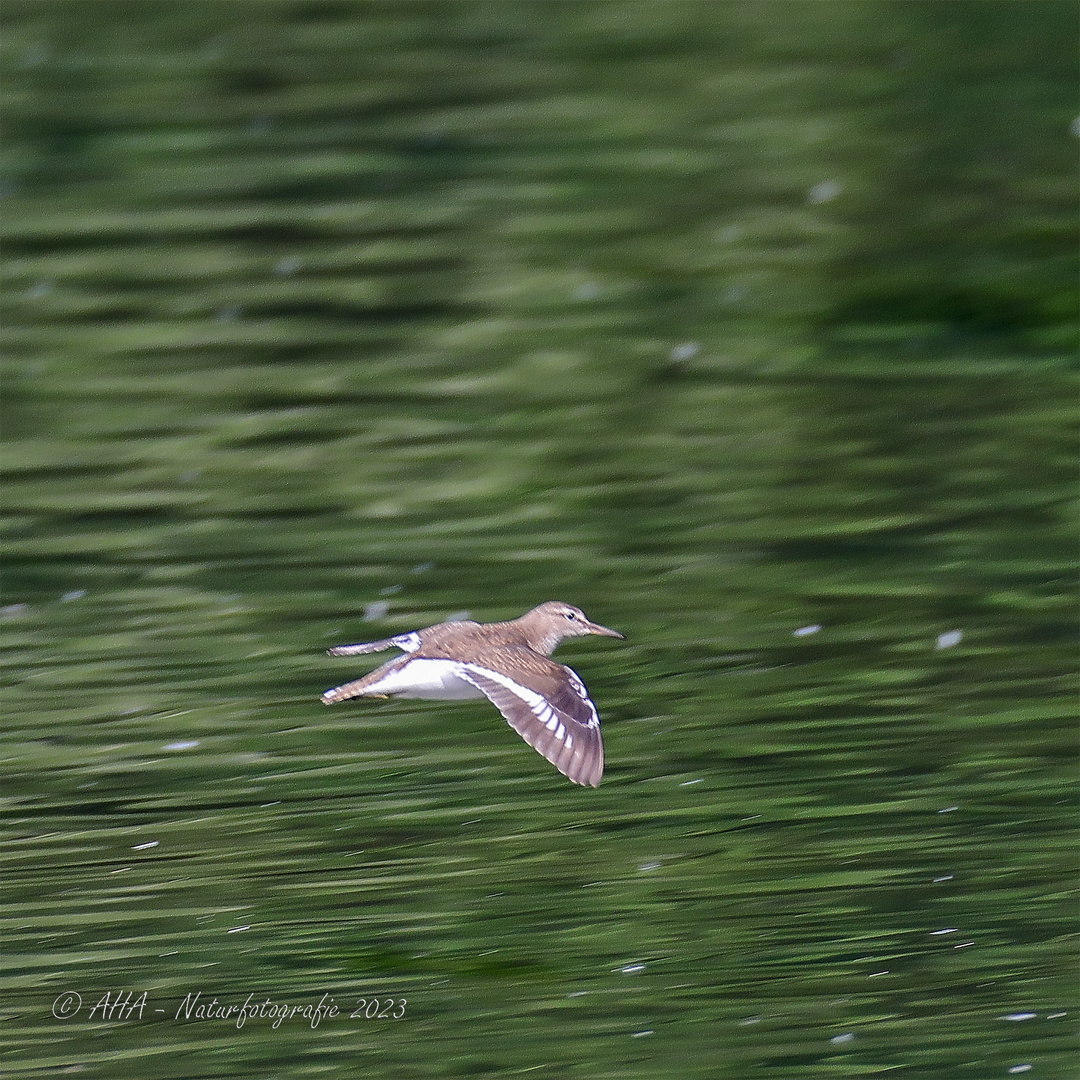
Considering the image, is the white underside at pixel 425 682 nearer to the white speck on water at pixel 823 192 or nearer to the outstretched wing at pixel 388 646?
the outstretched wing at pixel 388 646

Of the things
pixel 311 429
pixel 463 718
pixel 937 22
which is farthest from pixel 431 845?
pixel 937 22

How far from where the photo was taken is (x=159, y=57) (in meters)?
14.5

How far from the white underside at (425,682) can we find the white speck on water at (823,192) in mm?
6155

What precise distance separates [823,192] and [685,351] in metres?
1.99

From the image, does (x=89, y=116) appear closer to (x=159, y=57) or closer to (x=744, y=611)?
(x=159, y=57)

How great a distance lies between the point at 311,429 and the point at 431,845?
3691 mm

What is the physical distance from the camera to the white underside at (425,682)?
24.4 feet
